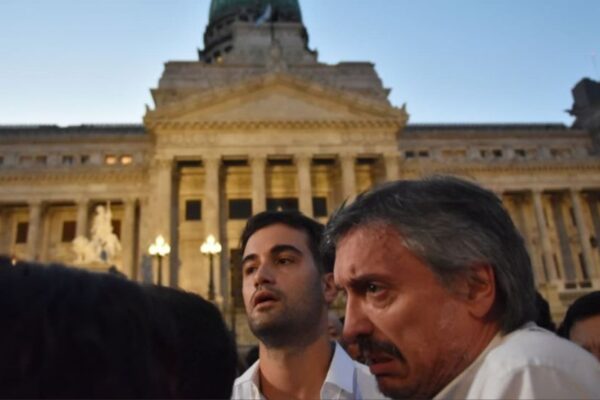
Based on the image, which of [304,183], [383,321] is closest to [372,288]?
[383,321]

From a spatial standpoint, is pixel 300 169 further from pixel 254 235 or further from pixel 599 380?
pixel 599 380

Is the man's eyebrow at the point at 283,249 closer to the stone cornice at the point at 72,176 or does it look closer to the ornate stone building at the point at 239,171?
the ornate stone building at the point at 239,171

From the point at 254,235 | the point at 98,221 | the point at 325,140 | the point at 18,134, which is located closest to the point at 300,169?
the point at 325,140

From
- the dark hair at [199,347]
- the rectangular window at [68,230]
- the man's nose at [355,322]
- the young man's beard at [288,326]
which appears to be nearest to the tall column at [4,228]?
the rectangular window at [68,230]

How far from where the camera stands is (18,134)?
140 ft

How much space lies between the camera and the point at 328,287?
15.5 feet

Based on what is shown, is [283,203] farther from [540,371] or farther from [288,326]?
[540,371]

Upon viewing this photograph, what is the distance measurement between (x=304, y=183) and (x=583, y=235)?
21.1 meters

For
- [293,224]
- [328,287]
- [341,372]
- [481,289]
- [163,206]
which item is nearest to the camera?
[481,289]

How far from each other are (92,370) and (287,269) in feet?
10.3

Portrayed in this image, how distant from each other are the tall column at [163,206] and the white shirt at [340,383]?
29392mm

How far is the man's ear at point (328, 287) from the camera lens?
461 centimetres

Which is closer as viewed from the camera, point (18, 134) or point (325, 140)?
point (325, 140)

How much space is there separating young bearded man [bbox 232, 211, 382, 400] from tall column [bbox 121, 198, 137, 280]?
34386 mm
